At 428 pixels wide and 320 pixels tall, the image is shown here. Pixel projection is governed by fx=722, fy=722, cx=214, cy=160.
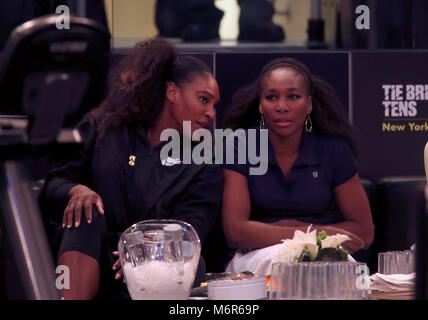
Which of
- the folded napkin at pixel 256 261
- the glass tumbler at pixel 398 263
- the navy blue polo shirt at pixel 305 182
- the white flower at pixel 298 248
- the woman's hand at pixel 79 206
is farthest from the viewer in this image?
the navy blue polo shirt at pixel 305 182

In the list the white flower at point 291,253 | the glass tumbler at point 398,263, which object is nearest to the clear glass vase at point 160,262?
the white flower at point 291,253

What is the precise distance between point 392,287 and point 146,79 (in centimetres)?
166

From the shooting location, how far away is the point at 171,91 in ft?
11.0

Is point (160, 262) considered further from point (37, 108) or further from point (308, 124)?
point (308, 124)

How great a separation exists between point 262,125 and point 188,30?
90 centimetres

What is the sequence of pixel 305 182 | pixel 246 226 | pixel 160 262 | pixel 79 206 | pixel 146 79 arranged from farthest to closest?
1. pixel 146 79
2. pixel 305 182
3. pixel 246 226
4. pixel 79 206
5. pixel 160 262

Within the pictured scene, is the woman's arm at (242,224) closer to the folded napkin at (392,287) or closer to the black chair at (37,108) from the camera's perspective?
the folded napkin at (392,287)

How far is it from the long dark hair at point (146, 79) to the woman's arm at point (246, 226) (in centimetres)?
47

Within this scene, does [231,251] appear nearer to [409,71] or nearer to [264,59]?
[264,59]

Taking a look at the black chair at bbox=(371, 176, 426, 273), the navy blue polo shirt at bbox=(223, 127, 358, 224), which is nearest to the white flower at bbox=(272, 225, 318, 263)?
the navy blue polo shirt at bbox=(223, 127, 358, 224)

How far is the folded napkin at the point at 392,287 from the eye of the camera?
2.08 metres

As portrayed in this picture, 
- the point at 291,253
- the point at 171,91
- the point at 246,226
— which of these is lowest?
the point at 246,226

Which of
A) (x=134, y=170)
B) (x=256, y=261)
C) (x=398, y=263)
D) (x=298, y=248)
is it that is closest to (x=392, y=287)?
(x=398, y=263)

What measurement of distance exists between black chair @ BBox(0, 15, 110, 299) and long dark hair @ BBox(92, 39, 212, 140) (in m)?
2.27
